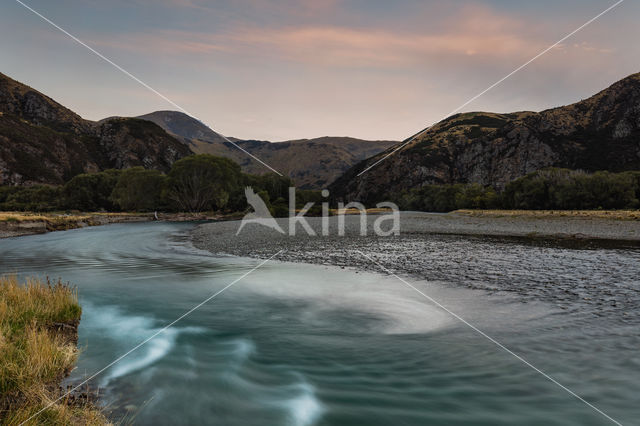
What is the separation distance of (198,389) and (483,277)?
1498 centimetres

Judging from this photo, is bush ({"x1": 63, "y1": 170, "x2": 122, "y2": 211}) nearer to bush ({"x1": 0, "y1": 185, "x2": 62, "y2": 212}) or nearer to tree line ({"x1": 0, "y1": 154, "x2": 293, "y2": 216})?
tree line ({"x1": 0, "y1": 154, "x2": 293, "y2": 216})

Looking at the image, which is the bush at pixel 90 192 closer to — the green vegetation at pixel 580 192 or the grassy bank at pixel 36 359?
the grassy bank at pixel 36 359

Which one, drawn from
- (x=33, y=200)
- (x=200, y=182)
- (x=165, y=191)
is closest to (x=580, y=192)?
(x=200, y=182)

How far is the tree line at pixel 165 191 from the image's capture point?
344ft

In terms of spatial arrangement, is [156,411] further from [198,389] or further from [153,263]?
[153,263]

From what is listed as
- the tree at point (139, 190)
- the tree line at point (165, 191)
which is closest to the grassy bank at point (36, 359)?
the tree line at point (165, 191)

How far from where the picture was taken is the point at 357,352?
376 inches

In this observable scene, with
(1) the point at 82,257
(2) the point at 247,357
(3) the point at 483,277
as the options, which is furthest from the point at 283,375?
(1) the point at 82,257

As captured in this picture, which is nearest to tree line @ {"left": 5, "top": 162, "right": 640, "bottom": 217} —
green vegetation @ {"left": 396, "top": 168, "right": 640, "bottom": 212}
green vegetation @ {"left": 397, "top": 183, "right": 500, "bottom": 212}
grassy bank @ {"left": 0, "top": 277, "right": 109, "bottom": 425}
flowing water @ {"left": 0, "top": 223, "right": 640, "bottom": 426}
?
green vegetation @ {"left": 396, "top": 168, "right": 640, "bottom": 212}

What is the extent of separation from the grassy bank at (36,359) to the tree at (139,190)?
106307 millimetres

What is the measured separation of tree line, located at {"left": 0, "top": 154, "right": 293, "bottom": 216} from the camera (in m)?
105

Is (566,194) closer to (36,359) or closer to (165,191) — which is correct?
(165,191)

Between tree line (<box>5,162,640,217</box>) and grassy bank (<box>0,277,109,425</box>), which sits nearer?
grassy bank (<box>0,277,109,425</box>)

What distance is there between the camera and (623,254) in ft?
81.3
